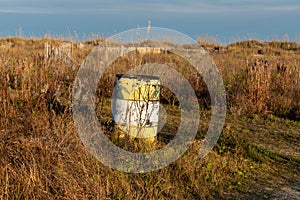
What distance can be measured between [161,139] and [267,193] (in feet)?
5.78

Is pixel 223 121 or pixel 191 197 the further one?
pixel 223 121

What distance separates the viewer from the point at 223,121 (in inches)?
263

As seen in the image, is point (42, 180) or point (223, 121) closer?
point (42, 180)

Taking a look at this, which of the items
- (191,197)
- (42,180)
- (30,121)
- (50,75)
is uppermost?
(50,75)

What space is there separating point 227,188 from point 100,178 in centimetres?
133

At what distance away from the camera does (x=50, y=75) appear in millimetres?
6879

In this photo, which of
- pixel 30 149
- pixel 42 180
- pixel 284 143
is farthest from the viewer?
pixel 284 143

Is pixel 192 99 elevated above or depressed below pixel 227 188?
above

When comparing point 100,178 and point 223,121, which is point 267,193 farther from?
point 223,121

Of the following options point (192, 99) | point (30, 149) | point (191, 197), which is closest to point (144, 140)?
point (191, 197)

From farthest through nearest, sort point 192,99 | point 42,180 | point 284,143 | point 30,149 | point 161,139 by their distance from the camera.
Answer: point 192,99 < point 284,143 < point 161,139 < point 30,149 < point 42,180

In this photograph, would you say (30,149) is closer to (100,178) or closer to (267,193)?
(100,178)

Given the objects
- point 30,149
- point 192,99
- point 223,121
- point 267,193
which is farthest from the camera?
point 192,99

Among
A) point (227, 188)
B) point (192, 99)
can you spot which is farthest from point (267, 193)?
point (192, 99)
